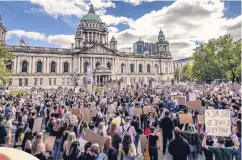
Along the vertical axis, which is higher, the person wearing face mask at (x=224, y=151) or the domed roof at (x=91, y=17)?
the domed roof at (x=91, y=17)

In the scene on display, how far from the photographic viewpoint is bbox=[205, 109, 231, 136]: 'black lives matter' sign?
5934mm

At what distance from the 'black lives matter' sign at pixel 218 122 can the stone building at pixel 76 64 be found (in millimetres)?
44656

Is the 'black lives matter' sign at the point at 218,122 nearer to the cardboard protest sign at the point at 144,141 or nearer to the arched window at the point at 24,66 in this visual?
the cardboard protest sign at the point at 144,141

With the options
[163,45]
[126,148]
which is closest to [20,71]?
[163,45]

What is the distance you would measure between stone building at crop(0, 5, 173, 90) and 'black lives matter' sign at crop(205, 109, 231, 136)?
1758 inches

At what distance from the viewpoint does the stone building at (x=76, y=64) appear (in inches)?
2325

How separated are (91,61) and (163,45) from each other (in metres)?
34.6

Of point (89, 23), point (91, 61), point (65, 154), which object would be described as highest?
point (89, 23)

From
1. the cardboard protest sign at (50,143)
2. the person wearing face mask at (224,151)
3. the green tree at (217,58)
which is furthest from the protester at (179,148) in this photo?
the green tree at (217,58)

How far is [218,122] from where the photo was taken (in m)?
6.08

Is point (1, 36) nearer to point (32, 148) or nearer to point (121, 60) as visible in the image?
point (121, 60)

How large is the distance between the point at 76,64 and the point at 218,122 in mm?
→ 62054

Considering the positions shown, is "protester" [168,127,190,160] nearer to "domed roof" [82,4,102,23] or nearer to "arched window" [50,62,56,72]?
"arched window" [50,62,56,72]

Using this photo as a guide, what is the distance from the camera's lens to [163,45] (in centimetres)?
8544
